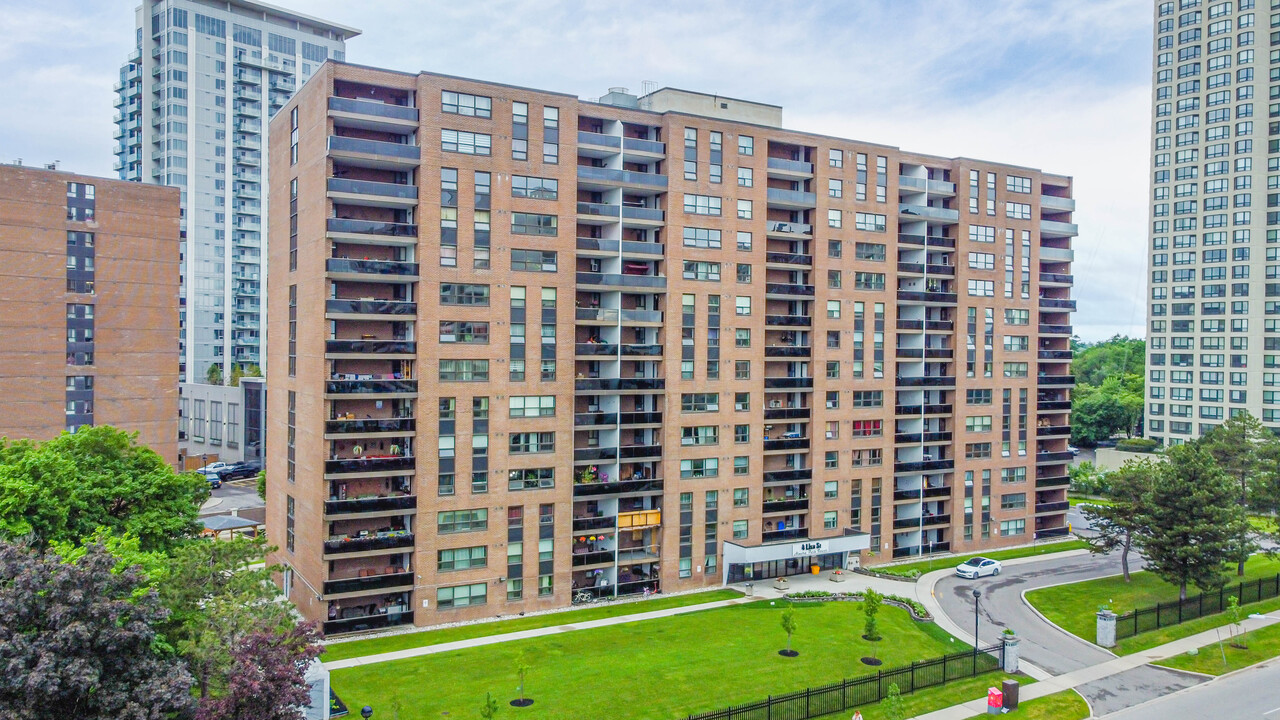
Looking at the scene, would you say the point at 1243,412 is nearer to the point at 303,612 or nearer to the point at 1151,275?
the point at 1151,275

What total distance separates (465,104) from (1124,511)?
58509 millimetres

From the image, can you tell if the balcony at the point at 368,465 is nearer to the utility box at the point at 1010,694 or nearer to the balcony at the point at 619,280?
the balcony at the point at 619,280

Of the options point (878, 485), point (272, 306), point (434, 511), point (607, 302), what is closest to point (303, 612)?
point (434, 511)

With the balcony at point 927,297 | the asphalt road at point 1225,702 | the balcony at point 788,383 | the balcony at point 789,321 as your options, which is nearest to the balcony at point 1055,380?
the balcony at point 927,297

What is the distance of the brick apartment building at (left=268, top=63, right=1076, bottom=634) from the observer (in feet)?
182

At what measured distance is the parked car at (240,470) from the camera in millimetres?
108000

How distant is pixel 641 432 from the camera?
66125 mm

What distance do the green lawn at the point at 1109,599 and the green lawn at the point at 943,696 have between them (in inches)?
458

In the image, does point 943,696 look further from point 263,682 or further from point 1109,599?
point 263,682

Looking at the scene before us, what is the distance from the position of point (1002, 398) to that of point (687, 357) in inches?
1387

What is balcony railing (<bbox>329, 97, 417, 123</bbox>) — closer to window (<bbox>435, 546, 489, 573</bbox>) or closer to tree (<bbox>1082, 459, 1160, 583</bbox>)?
window (<bbox>435, 546, 489, 573</bbox>)

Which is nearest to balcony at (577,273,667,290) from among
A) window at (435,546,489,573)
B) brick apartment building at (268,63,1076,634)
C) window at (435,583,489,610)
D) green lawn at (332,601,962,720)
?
brick apartment building at (268,63,1076,634)

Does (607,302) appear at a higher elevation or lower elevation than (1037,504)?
higher

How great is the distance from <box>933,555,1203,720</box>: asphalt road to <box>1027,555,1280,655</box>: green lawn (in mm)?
1247
